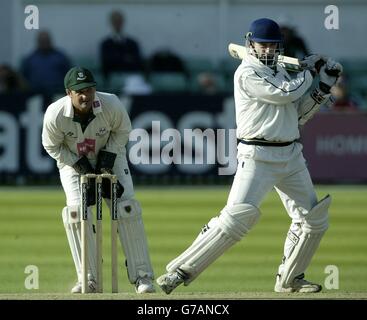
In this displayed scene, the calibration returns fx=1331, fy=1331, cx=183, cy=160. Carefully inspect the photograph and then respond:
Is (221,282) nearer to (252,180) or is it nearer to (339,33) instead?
(252,180)

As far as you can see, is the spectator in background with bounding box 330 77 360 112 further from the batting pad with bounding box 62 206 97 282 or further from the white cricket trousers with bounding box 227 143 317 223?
the batting pad with bounding box 62 206 97 282

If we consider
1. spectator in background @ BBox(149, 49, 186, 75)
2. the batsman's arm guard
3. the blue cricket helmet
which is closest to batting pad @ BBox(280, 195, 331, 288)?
the batsman's arm guard

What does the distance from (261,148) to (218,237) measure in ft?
2.03

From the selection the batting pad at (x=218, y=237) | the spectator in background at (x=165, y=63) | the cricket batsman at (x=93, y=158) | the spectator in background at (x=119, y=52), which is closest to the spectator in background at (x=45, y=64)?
the spectator in background at (x=119, y=52)

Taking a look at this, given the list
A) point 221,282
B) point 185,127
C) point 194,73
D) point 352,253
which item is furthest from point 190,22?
point 221,282

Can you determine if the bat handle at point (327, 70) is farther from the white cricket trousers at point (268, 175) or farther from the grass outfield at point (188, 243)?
the grass outfield at point (188, 243)

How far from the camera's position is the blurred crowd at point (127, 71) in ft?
58.4

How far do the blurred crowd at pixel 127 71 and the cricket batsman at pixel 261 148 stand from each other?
8745mm

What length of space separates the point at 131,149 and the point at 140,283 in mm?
7326

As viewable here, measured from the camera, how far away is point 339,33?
775 inches

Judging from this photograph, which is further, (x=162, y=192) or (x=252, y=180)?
(x=162, y=192)

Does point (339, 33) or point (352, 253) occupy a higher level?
point (339, 33)
